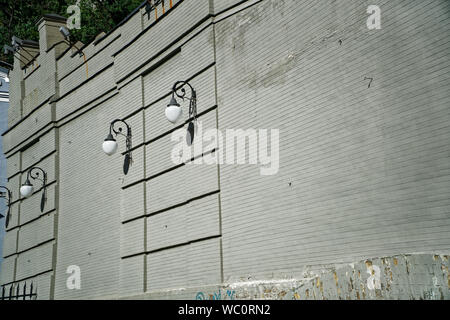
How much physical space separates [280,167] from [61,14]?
25.5 metres

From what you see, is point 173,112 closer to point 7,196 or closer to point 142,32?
point 142,32

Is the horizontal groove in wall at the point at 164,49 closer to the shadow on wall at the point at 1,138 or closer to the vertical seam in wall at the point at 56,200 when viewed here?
the vertical seam in wall at the point at 56,200

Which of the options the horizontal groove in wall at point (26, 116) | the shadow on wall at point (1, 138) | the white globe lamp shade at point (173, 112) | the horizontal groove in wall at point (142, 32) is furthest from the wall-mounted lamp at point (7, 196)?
the white globe lamp shade at point (173, 112)

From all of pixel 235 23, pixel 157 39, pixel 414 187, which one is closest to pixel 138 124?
pixel 157 39

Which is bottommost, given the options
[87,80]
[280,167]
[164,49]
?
[280,167]

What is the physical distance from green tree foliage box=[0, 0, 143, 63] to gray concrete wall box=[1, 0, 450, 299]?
11939mm

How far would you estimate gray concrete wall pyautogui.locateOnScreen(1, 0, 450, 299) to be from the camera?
30.2 ft

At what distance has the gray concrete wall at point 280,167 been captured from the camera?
9211 millimetres

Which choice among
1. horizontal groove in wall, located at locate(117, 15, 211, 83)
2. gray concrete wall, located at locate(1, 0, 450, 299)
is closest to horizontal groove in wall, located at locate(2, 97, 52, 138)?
gray concrete wall, located at locate(1, 0, 450, 299)

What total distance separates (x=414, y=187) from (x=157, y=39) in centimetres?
823

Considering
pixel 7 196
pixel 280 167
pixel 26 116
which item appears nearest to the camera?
pixel 280 167

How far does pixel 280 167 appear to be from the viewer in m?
11.4

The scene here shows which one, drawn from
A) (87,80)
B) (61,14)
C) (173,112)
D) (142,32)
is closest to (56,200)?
(87,80)

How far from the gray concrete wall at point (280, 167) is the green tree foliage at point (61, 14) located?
39.2ft
